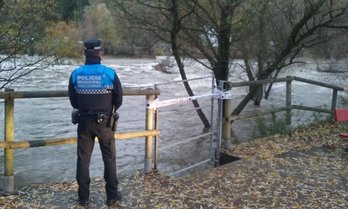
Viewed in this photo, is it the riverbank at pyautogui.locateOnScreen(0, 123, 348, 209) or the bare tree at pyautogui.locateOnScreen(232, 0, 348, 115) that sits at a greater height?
the bare tree at pyautogui.locateOnScreen(232, 0, 348, 115)

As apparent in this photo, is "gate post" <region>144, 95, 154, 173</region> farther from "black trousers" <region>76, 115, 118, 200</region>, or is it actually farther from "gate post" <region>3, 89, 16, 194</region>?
"gate post" <region>3, 89, 16, 194</region>

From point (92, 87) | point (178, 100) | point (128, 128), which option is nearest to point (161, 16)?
point (128, 128)

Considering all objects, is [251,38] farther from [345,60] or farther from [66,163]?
[66,163]

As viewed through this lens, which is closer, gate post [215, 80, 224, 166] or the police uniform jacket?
the police uniform jacket

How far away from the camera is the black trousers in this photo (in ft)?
16.2

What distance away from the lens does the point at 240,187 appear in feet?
19.3

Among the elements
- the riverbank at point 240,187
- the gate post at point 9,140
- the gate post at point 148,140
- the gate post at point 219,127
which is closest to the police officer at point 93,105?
the riverbank at point 240,187

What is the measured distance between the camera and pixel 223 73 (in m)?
12.6

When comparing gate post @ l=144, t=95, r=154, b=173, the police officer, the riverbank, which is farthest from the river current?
the police officer

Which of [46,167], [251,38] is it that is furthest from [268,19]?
[46,167]

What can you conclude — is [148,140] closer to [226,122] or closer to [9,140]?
[9,140]

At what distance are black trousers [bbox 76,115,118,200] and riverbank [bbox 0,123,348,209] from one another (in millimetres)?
195

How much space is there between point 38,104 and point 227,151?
45.0 feet

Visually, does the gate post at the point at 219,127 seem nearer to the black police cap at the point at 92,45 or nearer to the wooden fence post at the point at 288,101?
the wooden fence post at the point at 288,101
